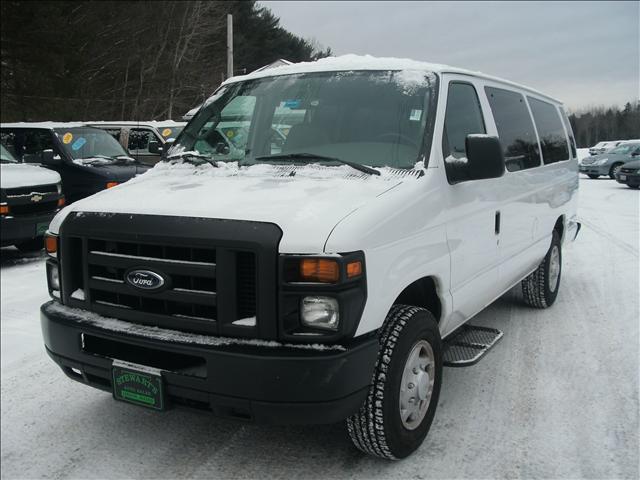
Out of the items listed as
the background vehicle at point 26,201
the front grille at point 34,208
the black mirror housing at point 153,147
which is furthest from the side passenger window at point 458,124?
the front grille at point 34,208

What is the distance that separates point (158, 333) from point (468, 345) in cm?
219

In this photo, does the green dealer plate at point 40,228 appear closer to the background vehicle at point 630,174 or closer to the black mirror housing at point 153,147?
the black mirror housing at point 153,147

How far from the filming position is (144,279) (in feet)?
9.26

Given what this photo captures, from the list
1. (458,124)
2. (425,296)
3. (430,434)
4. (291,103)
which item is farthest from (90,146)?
(430,434)

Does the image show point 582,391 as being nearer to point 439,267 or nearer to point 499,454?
point 499,454

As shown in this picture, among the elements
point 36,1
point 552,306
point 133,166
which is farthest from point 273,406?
point 36,1

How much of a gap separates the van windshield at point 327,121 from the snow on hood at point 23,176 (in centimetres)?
499

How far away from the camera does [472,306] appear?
4.00 metres

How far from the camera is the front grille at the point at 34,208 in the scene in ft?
26.6

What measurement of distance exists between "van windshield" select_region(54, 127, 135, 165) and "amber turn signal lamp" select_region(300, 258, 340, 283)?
8707mm

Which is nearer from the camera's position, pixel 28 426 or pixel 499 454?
pixel 499 454

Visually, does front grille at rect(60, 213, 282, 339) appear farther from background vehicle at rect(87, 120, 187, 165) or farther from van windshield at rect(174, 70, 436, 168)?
background vehicle at rect(87, 120, 187, 165)

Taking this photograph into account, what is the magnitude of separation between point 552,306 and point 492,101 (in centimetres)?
271

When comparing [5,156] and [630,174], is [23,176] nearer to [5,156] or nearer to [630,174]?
[5,156]
